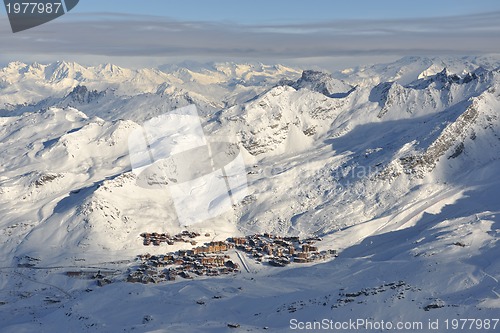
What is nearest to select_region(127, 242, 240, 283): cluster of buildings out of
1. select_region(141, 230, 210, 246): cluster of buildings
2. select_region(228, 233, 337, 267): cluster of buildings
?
select_region(228, 233, 337, 267): cluster of buildings

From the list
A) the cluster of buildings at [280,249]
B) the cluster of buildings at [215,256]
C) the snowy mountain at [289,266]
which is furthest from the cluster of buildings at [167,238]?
the cluster of buildings at [280,249]

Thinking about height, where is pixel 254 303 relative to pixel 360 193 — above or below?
above

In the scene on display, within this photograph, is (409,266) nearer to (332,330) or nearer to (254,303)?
(254,303)

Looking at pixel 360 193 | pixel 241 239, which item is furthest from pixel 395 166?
pixel 241 239

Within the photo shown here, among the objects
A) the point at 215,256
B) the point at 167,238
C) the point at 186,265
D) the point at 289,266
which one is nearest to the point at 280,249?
the point at 289,266

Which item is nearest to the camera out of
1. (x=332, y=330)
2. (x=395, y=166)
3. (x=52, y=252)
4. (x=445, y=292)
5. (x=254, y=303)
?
(x=332, y=330)

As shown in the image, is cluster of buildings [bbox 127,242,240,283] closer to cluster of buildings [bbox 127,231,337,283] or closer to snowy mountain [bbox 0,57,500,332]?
cluster of buildings [bbox 127,231,337,283]

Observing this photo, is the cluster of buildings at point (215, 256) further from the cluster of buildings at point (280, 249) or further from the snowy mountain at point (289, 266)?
the snowy mountain at point (289, 266)
